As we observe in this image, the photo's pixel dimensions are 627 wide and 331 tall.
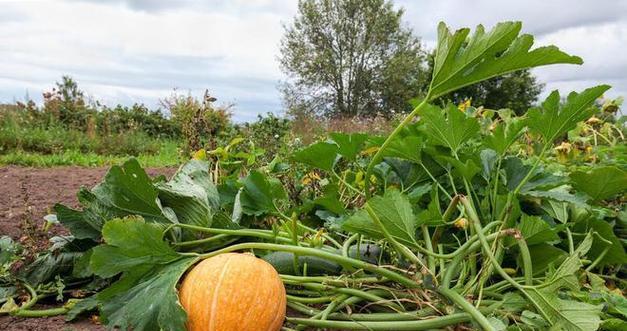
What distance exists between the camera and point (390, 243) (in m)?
1.47

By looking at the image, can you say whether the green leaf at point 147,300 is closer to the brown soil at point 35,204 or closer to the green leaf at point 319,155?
the brown soil at point 35,204

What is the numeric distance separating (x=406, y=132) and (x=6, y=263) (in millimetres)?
1477

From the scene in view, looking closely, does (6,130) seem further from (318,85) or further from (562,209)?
(318,85)

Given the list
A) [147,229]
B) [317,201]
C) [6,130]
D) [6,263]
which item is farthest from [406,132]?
[6,130]

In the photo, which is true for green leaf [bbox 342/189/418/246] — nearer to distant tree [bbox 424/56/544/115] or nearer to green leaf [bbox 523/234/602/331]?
green leaf [bbox 523/234/602/331]

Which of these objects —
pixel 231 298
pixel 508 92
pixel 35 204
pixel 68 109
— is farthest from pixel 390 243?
pixel 508 92

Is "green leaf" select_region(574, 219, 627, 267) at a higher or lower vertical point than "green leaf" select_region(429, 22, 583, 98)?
lower

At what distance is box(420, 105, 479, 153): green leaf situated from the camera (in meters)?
1.61

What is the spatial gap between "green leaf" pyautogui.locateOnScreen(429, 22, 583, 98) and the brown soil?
1.14 meters

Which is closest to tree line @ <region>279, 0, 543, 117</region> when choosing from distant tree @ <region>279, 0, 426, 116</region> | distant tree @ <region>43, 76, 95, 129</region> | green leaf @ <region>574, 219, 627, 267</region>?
distant tree @ <region>279, 0, 426, 116</region>

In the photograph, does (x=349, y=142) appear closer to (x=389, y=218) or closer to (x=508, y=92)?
(x=389, y=218)

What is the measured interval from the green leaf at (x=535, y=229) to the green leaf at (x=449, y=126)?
0.32 metres

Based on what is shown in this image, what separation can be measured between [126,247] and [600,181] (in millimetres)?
1391

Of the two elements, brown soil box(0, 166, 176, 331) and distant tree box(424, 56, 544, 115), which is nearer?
brown soil box(0, 166, 176, 331)
